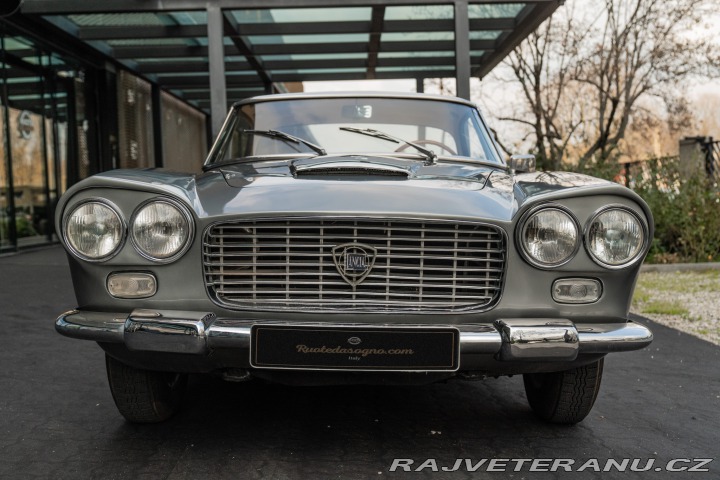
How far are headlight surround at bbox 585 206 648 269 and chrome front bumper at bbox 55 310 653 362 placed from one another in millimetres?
301

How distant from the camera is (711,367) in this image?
4.11 meters

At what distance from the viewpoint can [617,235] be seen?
97.3 inches

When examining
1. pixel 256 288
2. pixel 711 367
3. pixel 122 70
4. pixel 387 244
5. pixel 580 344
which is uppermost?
pixel 122 70

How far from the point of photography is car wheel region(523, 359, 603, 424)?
2.75 meters

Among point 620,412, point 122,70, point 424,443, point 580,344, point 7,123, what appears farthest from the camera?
point 122,70

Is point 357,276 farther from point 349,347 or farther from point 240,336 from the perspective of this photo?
point 240,336

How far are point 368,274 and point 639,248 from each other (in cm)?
96

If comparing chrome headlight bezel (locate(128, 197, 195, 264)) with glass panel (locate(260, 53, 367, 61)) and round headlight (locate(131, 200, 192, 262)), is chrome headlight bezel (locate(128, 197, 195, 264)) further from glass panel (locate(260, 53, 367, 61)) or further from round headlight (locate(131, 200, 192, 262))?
glass panel (locate(260, 53, 367, 61))

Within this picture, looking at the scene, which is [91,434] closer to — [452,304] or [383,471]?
[383,471]

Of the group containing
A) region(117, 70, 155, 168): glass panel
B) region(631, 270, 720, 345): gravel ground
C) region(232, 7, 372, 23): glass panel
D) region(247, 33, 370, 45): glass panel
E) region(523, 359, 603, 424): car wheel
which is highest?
region(232, 7, 372, 23): glass panel

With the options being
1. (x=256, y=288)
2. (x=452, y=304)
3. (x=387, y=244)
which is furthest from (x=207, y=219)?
(x=452, y=304)

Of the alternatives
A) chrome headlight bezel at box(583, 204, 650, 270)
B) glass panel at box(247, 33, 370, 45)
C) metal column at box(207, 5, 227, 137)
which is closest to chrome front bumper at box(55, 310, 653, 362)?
chrome headlight bezel at box(583, 204, 650, 270)

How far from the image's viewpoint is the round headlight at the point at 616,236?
2.46 metres

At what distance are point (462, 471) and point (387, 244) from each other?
0.84m
